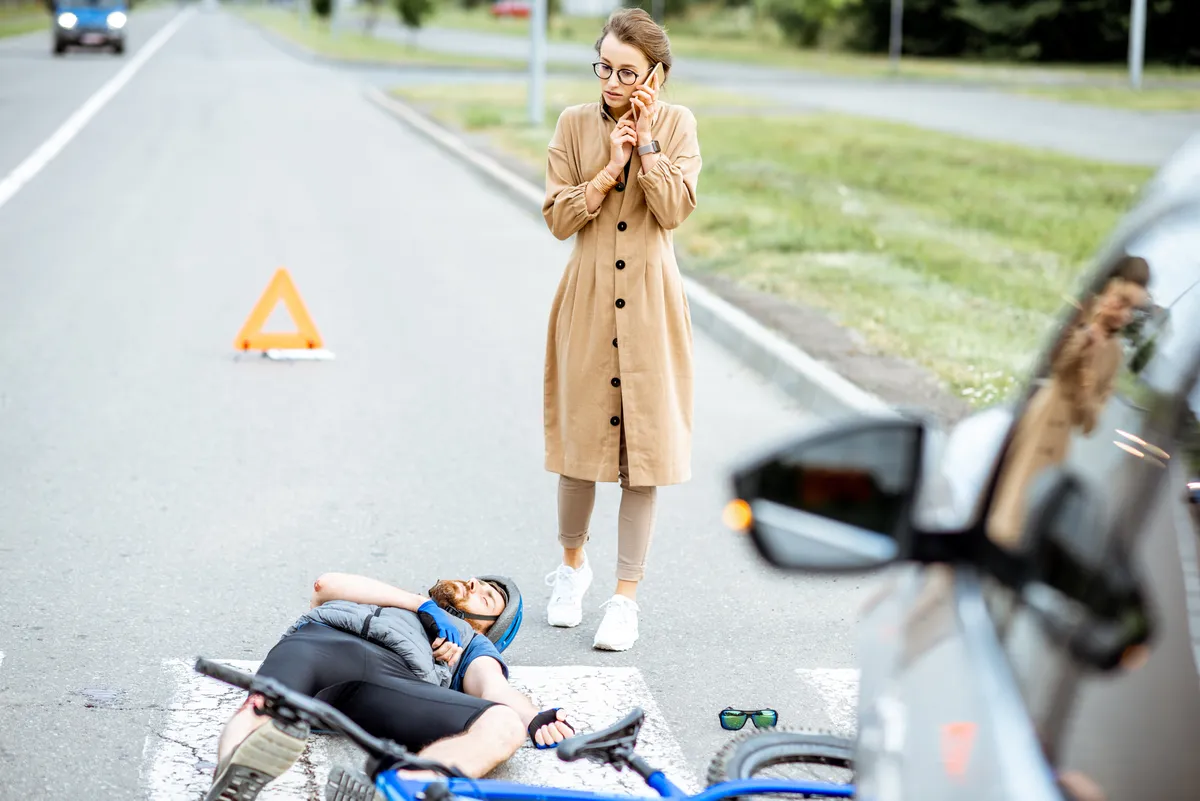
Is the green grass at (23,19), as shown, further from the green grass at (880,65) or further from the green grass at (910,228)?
the green grass at (910,228)

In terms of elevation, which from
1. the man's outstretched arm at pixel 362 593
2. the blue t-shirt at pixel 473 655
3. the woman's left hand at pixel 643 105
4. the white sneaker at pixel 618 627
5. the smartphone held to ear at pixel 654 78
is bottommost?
the white sneaker at pixel 618 627

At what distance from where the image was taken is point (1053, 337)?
2.07 meters

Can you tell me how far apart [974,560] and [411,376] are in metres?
6.84

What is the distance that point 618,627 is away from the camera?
4.78m

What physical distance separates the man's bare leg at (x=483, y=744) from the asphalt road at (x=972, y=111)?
1255 centimetres

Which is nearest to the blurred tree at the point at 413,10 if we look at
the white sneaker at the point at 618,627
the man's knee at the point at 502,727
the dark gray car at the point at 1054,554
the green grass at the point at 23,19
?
the green grass at the point at 23,19

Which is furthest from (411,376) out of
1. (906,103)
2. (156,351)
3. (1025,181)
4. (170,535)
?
(906,103)

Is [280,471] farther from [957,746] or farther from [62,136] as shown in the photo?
[62,136]

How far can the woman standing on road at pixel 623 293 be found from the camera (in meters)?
4.64

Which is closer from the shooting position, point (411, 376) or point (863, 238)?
point (411, 376)

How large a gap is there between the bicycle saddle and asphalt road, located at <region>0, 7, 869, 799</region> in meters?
0.57

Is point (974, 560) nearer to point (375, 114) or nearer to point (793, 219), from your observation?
point (793, 219)

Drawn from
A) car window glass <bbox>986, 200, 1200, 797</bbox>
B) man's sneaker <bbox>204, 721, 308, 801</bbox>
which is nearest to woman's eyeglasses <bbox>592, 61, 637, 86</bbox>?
man's sneaker <bbox>204, 721, 308, 801</bbox>

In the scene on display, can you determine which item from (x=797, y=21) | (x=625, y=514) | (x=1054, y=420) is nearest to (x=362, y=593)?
(x=625, y=514)
